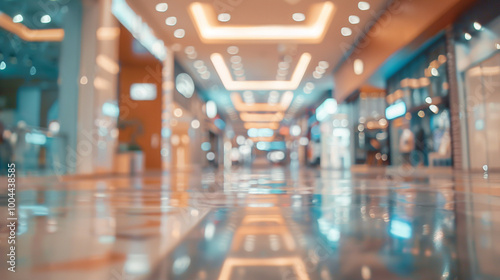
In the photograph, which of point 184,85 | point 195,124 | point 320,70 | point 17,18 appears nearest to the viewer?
point 17,18

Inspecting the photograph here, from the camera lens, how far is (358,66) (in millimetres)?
11820

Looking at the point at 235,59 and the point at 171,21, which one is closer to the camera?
the point at 171,21

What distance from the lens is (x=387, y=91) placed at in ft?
39.4

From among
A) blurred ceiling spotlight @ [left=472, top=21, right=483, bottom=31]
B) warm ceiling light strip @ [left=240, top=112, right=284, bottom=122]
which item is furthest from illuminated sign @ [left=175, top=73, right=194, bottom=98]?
warm ceiling light strip @ [left=240, top=112, right=284, bottom=122]

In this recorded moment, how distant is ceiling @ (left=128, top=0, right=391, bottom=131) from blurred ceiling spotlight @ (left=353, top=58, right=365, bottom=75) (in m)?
0.50

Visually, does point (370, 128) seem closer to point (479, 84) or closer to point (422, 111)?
point (422, 111)

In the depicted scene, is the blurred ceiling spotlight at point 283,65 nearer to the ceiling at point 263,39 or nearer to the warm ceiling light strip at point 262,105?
the ceiling at point 263,39

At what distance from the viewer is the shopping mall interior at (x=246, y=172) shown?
70cm

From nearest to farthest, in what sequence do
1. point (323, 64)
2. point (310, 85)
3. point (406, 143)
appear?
point (406, 143) → point (323, 64) → point (310, 85)

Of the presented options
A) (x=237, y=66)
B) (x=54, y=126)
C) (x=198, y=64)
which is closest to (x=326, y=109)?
(x=237, y=66)

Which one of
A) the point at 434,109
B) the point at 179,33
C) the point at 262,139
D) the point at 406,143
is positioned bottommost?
the point at 406,143

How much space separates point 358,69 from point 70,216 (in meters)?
11.8

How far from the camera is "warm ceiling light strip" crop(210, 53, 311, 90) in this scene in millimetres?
12445

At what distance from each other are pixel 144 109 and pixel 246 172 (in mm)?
4544
